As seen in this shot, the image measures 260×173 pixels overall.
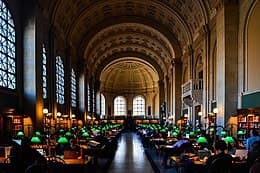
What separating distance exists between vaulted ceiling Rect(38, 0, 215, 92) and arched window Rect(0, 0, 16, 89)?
132 inches

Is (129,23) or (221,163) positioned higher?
(129,23)

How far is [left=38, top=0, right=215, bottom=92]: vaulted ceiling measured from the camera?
27.7 m

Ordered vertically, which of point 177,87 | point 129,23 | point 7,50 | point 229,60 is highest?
point 129,23

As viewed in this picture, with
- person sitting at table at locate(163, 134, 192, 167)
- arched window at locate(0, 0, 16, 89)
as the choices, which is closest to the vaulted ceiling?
arched window at locate(0, 0, 16, 89)

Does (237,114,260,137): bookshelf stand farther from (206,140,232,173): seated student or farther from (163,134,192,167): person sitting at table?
(206,140,232,173): seated student

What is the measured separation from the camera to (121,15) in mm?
38188

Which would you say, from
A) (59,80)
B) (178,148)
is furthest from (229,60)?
(59,80)

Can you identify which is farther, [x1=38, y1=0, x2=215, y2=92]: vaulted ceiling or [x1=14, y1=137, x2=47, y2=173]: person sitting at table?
[x1=38, y1=0, x2=215, y2=92]: vaulted ceiling

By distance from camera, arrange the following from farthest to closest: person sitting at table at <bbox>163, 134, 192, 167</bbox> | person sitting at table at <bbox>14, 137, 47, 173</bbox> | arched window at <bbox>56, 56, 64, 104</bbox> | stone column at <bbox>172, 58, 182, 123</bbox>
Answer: stone column at <bbox>172, 58, 182, 123</bbox> → arched window at <bbox>56, 56, 64, 104</bbox> → person sitting at table at <bbox>163, 134, 192, 167</bbox> → person sitting at table at <bbox>14, 137, 47, 173</bbox>

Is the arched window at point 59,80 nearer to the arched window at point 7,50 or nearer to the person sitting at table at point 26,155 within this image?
the arched window at point 7,50

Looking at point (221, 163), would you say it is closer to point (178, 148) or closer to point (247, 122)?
point (178, 148)

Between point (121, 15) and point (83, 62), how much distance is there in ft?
20.8

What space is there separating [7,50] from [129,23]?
882 inches

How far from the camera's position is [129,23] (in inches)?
1518
